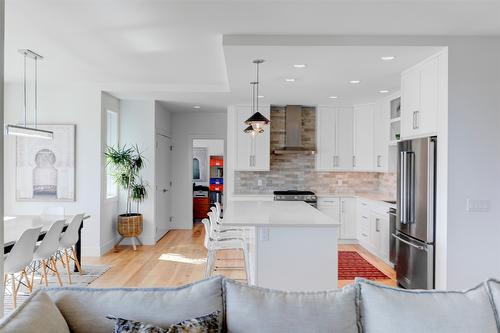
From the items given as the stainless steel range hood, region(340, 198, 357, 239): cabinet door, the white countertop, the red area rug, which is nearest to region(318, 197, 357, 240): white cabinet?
region(340, 198, 357, 239): cabinet door

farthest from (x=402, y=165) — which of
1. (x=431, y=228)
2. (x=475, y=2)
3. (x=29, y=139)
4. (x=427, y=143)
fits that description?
(x=29, y=139)

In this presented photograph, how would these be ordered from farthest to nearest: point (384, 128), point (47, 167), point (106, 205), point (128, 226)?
point (384, 128)
point (128, 226)
point (106, 205)
point (47, 167)

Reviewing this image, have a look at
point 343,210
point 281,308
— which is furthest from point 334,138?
point 281,308

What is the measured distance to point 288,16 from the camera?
10.2 ft

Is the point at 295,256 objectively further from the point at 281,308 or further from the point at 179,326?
the point at 179,326

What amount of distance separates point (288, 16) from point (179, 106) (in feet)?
15.3

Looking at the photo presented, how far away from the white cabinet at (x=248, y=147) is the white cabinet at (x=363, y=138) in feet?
5.29

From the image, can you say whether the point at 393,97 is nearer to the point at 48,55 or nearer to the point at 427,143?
the point at 427,143

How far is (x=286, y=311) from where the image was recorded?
5.38 ft

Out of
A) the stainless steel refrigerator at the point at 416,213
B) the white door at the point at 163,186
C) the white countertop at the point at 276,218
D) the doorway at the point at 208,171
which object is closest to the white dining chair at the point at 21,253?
the white countertop at the point at 276,218

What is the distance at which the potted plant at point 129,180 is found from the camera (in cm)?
624

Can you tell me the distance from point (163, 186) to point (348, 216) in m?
3.61

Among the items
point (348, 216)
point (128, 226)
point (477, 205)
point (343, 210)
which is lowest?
point (128, 226)

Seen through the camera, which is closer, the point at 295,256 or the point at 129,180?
the point at 295,256
